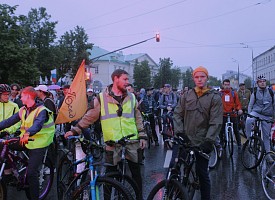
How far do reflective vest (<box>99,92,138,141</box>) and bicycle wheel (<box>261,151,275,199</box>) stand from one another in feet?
8.48

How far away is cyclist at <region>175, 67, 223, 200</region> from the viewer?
465 centimetres

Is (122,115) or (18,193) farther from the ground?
(122,115)

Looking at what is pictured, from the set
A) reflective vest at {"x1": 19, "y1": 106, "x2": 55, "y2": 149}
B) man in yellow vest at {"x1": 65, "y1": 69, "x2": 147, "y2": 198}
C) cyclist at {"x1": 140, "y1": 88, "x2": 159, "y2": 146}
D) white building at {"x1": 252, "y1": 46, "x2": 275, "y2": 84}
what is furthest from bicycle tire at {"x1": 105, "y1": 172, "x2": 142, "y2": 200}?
white building at {"x1": 252, "y1": 46, "x2": 275, "y2": 84}

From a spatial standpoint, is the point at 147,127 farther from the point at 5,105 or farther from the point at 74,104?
the point at 74,104

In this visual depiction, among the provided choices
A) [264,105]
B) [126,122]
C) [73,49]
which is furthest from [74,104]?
[73,49]

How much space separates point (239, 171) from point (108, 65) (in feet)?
259

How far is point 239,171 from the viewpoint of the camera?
7625 mm

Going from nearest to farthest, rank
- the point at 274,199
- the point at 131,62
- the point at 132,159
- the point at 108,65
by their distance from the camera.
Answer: the point at 132,159, the point at 274,199, the point at 108,65, the point at 131,62

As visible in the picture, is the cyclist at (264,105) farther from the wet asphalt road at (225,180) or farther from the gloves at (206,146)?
the gloves at (206,146)

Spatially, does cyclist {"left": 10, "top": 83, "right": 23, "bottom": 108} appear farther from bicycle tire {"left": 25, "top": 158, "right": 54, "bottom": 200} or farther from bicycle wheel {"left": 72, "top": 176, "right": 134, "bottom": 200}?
bicycle wheel {"left": 72, "top": 176, "right": 134, "bottom": 200}

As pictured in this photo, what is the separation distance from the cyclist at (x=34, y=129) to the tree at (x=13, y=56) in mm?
26605

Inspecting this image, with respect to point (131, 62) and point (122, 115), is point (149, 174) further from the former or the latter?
point (131, 62)

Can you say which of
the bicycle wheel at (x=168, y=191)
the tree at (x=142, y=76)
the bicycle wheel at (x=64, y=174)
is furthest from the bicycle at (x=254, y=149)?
the tree at (x=142, y=76)

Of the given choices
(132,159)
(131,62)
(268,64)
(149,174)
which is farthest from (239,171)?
(268,64)
